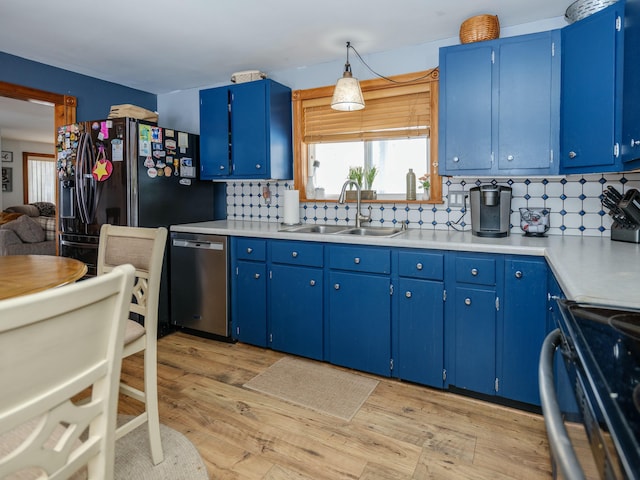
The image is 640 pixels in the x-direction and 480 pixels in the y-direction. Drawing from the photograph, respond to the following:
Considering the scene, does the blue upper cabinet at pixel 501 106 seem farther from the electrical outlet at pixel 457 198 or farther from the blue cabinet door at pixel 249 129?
the blue cabinet door at pixel 249 129

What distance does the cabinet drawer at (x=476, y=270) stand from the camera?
2.29 m

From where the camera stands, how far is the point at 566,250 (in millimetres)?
2074

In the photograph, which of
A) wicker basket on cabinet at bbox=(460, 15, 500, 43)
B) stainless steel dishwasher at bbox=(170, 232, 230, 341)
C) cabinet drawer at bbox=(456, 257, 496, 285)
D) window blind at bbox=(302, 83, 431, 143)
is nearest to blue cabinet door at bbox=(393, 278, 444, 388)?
cabinet drawer at bbox=(456, 257, 496, 285)

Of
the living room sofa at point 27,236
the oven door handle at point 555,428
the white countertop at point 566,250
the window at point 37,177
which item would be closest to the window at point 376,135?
the white countertop at point 566,250

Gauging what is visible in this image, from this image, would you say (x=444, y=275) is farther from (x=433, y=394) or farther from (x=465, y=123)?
(x=465, y=123)

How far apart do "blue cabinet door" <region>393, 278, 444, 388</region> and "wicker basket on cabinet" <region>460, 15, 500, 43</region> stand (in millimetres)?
1524

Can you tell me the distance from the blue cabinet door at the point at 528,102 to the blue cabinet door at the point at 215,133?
215 centimetres

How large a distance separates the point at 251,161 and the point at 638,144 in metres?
2.58

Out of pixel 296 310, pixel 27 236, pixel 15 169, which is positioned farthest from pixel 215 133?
pixel 15 169

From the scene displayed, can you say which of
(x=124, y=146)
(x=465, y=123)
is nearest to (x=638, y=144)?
(x=465, y=123)

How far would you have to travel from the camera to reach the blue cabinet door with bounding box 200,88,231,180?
11.7 ft

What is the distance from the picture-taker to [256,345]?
10.5 ft

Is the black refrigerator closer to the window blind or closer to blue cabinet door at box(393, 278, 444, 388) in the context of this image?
the window blind

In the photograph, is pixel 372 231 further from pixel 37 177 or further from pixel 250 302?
pixel 37 177
